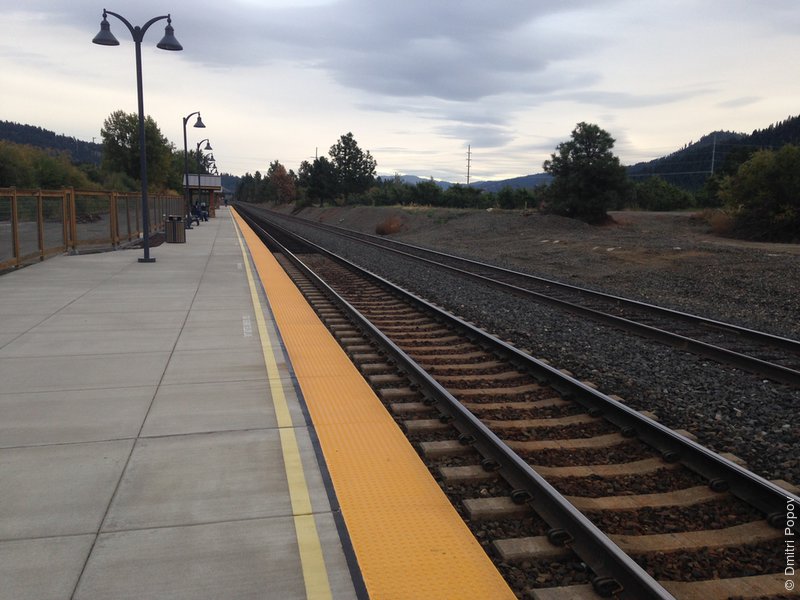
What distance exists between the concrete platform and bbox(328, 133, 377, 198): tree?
8193 centimetres

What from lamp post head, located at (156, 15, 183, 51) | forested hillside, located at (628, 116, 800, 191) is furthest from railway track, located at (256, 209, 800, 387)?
forested hillside, located at (628, 116, 800, 191)

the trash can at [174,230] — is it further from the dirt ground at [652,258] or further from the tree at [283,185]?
the tree at [283,185]

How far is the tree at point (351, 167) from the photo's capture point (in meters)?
90.0

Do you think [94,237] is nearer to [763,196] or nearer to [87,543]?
[87,543]

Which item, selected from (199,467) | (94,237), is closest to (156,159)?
(94,237)

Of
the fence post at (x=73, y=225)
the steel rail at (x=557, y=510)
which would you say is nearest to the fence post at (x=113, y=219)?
the fence post at (x=73, y=225)

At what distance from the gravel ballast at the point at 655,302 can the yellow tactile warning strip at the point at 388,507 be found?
8.89 feet

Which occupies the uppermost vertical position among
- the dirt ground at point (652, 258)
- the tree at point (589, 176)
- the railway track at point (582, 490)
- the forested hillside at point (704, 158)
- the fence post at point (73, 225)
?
the forested hillside at point (704, 158)

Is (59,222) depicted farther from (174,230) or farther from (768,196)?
(768,196)

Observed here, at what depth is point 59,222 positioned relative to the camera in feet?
64.6

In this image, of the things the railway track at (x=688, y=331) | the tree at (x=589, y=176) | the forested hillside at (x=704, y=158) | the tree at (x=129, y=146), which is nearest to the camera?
the railway track at (x=688, y=331)

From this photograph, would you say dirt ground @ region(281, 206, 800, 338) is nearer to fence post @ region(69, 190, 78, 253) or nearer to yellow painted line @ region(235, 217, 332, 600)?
yellow painted line @ region(235, 217, 332, 600)

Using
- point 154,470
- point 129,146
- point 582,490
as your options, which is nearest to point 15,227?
point 154,470

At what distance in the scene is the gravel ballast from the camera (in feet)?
20.0
